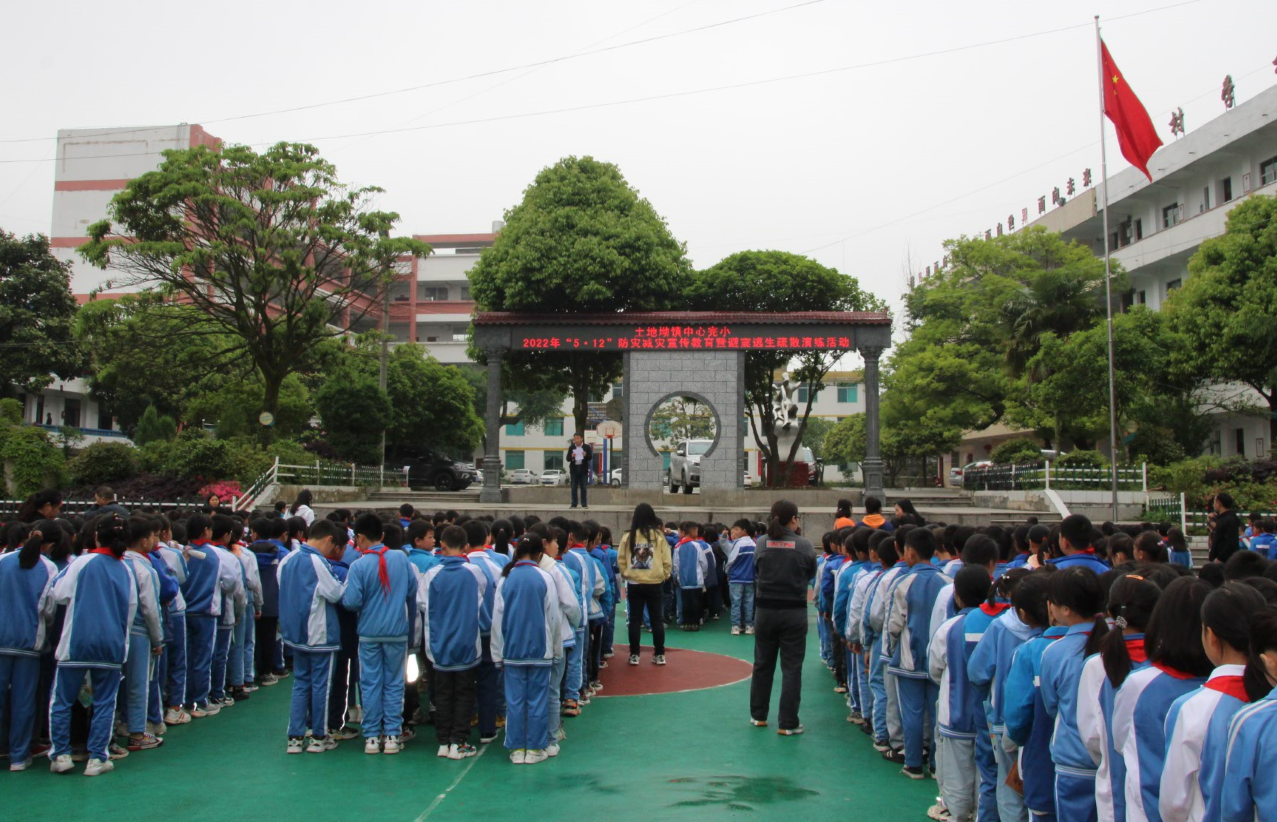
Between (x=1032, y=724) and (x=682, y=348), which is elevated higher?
(x=682, y=348)

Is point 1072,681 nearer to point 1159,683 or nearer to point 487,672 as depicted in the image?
point 1159,683

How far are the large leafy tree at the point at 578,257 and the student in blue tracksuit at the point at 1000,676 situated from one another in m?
19.7

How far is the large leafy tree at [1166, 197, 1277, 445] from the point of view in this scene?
22.4 m

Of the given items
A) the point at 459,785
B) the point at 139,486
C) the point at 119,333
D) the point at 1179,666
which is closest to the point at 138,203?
the point at 119,333

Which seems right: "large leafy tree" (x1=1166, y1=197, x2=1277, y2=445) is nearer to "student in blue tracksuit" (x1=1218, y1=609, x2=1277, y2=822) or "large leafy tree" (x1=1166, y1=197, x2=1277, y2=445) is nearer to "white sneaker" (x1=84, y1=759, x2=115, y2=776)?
"student in blue tracksuit" (x1=1218, y1=609, x2=1277, y2=822)

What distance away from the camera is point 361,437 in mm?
28750

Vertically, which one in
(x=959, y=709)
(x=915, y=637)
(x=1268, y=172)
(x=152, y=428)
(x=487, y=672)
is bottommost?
(x=487, y=672)

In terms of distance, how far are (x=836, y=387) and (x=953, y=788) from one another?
2239 inches

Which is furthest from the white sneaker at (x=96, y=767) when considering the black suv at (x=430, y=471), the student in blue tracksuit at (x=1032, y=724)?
the black suv at (x=430, y=471)

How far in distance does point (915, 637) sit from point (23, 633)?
18.9 ft

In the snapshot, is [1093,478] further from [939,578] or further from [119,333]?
[119,333]

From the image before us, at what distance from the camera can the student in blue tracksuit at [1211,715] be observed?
2.96m

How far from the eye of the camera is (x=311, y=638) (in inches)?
277

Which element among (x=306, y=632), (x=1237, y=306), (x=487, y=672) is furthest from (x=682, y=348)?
(x=306, y=632)
